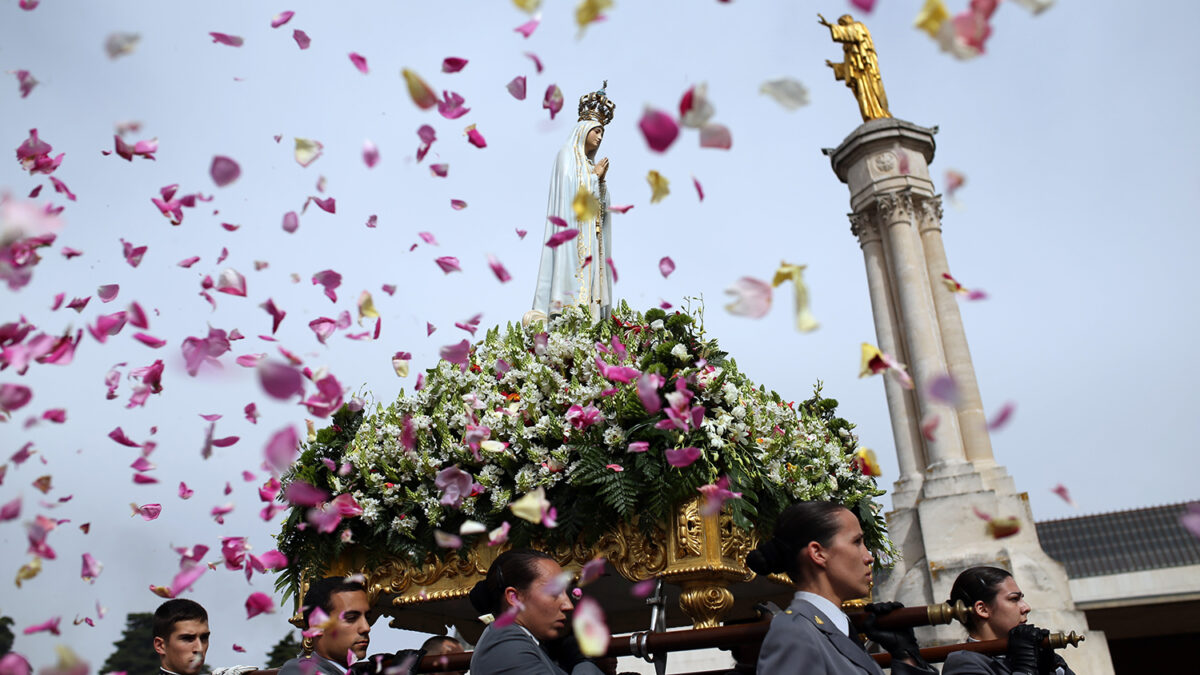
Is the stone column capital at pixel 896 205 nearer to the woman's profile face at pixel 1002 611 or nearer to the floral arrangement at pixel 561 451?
the floral arrangement at pixel 561 451

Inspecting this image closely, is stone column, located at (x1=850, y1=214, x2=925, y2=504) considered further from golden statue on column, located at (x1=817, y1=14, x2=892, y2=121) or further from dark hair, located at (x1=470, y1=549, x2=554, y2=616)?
dark hair, located at (x1=470, y1=549, x2=554, y2=616)

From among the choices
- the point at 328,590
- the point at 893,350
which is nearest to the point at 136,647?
the point at 893,350

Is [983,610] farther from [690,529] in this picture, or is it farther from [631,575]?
[631,575]

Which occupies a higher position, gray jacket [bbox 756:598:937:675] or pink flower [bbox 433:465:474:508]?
pink flower [bbox 433:465:474:508]

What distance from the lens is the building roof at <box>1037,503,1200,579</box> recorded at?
15.4m

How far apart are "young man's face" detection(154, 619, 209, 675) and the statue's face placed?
4474 mm

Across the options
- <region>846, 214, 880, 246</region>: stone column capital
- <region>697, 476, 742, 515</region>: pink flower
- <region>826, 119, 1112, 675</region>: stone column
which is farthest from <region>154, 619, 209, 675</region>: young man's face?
<region>846, 214, 880, 246</region>: stone column capital

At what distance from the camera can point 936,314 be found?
538 inches

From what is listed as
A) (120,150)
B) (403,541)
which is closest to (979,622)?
(403,541)

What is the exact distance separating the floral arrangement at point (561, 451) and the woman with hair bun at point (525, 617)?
7.9 inches

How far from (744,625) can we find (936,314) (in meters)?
12.1

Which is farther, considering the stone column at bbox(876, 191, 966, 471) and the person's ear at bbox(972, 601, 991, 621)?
the stone column at bbox(876, 191, 966, 471)

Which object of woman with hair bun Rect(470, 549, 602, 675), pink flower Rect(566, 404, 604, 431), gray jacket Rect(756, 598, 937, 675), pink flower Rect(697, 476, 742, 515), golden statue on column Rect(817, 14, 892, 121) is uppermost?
golden statue on column Rect(817, 14, 892, 121)

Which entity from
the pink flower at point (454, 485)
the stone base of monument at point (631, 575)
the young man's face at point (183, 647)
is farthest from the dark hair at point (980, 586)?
the young man's face at point (183, 647)
